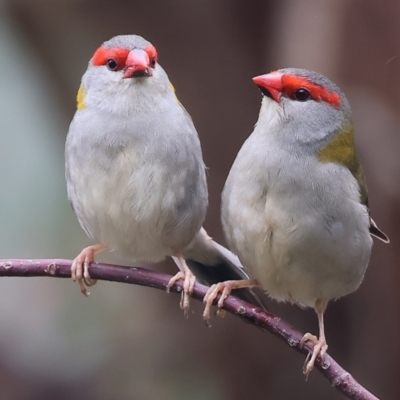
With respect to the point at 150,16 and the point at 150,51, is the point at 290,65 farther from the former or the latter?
the point at 150,51

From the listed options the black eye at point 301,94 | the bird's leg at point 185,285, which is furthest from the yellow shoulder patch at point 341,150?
the bird's leg at point 185,285

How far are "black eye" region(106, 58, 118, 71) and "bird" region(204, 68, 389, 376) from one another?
0.43 metres

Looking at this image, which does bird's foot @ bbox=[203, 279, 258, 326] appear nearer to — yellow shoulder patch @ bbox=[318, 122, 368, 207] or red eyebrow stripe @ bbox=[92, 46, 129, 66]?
yellow shoulder patch @ bbox=[318, 122, 368, 207]

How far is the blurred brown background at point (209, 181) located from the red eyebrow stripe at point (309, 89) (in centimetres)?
148

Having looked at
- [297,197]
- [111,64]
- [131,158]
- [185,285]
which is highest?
[111,64]

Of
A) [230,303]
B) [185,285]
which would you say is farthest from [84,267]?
[230,303]

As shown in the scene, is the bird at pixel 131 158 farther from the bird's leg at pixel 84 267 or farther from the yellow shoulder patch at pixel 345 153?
the yellow shoulder patch at pixel 345 153

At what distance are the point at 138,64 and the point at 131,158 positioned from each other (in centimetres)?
28

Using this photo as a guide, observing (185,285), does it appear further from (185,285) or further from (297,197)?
(297,197)

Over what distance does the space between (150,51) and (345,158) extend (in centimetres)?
69

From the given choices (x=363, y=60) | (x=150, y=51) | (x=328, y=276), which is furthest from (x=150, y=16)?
Answer: (x=328, y=276)

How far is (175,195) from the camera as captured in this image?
94.2 inches

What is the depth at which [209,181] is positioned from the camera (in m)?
3.99

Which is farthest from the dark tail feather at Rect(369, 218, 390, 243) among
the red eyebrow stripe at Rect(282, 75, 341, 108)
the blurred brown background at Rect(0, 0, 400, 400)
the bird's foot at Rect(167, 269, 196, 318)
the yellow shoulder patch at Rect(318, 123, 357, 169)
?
the blurred brown background at Rect(0, 0, 400, 400)
